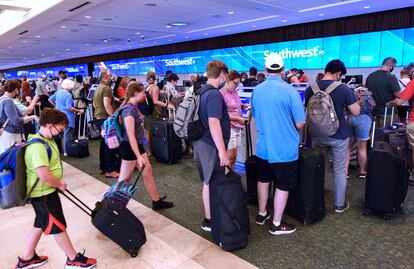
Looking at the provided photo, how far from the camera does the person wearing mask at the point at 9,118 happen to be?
3.50 meters

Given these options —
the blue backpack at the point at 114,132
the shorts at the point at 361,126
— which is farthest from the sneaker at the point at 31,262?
the shorts at the point at 361,126

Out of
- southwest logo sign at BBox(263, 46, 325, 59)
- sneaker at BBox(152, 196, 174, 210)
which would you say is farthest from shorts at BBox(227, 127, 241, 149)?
southwest logo sign at BBox(263, 46, 325, 59)

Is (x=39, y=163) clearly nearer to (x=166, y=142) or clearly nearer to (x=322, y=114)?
(x=322, y=114)

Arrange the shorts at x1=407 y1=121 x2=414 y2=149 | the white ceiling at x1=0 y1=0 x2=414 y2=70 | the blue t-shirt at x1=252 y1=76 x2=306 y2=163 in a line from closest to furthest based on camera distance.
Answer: the blue t-shirt at x1=252 y1=76 x2=306 y2=163, the shorts at x1=407 y1=121 x2=414 y2=149, the white ceiling at x1=0 y1=0 x2=414 y2=70

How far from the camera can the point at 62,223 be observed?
2168 millimetres

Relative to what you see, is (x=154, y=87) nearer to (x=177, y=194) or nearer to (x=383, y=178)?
(x=177, y=194)

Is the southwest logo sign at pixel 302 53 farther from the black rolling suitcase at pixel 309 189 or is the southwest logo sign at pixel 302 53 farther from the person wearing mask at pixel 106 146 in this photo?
the black rolling suitcase at pixel 309 189

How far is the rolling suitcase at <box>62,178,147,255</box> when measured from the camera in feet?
7.74

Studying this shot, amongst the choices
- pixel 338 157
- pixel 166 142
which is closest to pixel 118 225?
pixel 338 157

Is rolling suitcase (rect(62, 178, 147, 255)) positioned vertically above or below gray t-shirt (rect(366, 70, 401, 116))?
below

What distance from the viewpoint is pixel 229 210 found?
2432 mm

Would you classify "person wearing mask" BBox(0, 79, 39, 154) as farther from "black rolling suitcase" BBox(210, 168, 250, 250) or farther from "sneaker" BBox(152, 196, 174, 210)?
"black rolling suitcase" BBox(210, 168, 250, 250)

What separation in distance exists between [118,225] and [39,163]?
30.2 inches

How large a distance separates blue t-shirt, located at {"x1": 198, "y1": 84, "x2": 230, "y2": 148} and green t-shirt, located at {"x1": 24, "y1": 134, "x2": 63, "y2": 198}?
109 cm
